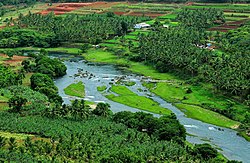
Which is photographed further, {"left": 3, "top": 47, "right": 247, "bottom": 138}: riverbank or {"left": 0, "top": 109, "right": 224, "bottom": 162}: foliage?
{"left": 3, "top": 47, "right": 247, "bottom": 138}: riverbank

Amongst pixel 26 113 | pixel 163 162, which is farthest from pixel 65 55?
pixel 163 162

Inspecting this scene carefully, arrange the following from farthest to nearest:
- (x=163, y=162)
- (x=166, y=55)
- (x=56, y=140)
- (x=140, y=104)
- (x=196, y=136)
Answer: (x=166, y=55) < (x=140, y=104) < (x=196, y=136) < (x=56, y=140) < (x=163, y=162)

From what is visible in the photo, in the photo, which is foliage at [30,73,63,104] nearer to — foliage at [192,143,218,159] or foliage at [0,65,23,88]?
foliage at [0,65,23,88]

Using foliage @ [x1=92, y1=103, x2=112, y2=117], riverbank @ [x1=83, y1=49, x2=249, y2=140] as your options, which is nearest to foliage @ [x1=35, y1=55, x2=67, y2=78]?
riverbank @ [x1=83, y1=49, x2=249, y2=140]

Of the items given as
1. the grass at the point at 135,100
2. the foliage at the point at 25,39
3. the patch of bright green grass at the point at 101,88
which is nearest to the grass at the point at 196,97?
the grass at the point at 135,100

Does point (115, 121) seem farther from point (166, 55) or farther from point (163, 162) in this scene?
point (166, 55)
